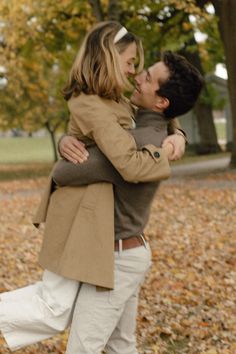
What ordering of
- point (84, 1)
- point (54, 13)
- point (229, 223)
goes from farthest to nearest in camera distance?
point (54, 13)
point (84, 1)
point (229, 223)

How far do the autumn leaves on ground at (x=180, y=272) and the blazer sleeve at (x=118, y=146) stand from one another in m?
2.28

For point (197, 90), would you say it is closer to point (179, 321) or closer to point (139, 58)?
point (139, 58)

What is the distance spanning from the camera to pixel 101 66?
→ 10.7 feet

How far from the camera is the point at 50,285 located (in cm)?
345

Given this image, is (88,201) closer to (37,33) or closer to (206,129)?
(37,33)

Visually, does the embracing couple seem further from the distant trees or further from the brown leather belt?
the distant trees

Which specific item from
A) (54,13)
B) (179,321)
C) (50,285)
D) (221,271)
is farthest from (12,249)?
(54,13)

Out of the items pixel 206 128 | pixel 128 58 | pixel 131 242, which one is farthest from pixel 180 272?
pixel 206 128

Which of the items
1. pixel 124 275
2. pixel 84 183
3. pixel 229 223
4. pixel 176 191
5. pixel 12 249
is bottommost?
pixel 176 191

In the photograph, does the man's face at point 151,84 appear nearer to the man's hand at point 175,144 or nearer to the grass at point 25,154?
the man's hand at point 175,144

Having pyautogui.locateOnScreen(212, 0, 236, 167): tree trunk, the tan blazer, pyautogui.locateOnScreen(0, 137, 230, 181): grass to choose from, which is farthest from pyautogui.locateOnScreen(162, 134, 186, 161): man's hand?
pyautogui.locateOnScreen(0, 137, 230, 181): grass

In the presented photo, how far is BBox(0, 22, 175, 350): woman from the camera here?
3248 mm

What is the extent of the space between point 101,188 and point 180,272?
4.37m

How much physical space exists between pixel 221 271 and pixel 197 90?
4.36 m
